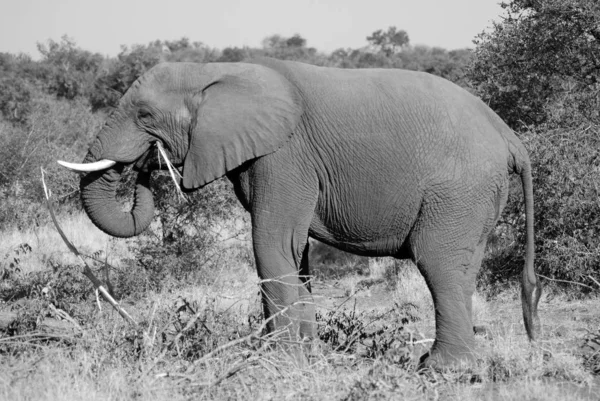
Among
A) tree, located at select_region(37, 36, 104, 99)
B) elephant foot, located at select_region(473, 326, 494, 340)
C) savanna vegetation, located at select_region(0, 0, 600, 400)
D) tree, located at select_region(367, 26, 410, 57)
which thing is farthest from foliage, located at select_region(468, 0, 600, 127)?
tree, located at select_region(367, 26, 410, 57)

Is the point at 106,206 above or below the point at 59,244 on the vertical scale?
above

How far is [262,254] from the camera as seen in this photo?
688 cm

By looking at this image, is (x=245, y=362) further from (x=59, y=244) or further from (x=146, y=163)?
(x=59, y=244)

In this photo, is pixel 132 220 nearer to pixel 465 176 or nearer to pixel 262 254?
pixel 262 254

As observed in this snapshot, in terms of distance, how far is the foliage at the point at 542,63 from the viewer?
35.9 ft

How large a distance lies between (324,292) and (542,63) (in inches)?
150

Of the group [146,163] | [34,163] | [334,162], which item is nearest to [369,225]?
[334,162]

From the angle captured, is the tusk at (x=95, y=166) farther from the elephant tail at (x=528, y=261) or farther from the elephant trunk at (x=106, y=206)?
the elephant tail at (x=528, y=261)

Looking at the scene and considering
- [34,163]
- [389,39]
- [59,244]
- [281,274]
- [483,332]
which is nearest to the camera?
[281,274]

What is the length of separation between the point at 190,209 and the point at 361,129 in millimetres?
4361

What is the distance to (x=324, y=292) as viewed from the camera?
11.2 meters

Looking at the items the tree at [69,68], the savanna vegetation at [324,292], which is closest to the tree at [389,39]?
the tree at [69,68]

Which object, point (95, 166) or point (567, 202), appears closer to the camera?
point (95, 166)

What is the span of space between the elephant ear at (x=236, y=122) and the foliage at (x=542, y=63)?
436 centimetres
